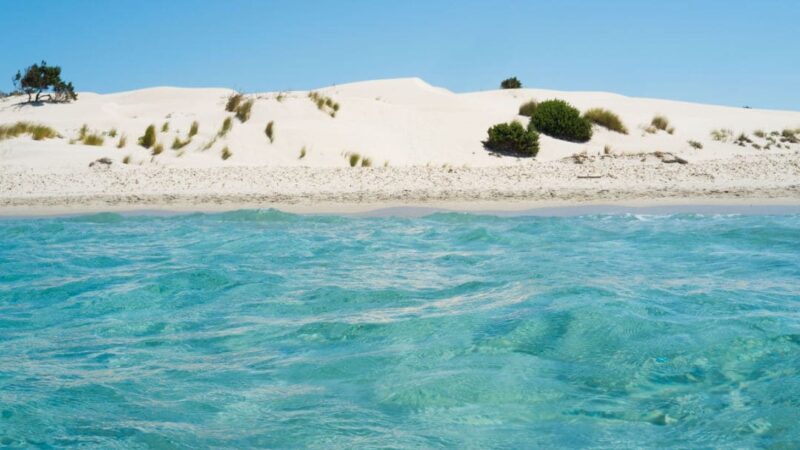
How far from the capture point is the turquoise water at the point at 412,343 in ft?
11.7

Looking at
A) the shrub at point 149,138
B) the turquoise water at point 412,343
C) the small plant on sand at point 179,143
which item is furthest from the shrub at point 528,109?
the turquoise water at point 412,343

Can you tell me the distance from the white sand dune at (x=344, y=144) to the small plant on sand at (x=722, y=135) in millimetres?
237

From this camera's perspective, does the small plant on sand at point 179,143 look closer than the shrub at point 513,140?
Yes

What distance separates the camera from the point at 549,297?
19.0ft

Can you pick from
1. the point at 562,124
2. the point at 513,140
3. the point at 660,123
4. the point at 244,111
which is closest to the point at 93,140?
the point at 244,111

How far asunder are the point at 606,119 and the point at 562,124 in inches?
106

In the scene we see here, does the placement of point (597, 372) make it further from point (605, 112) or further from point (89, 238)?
point (605, 112)

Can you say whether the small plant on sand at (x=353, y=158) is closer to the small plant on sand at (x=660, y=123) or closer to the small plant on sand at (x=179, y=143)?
the small plant on sand at (x=179, y=143)

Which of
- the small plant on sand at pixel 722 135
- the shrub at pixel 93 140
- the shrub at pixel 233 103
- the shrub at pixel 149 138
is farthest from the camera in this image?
the small plant on sand at pixel 722 135

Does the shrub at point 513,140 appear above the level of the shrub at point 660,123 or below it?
below

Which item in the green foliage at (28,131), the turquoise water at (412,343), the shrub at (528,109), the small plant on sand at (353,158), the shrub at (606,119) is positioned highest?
the shrub at (528,109)

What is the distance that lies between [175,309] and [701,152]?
1680 centimetres

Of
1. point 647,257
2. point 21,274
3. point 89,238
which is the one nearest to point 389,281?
point 647,257

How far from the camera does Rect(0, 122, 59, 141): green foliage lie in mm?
19281
